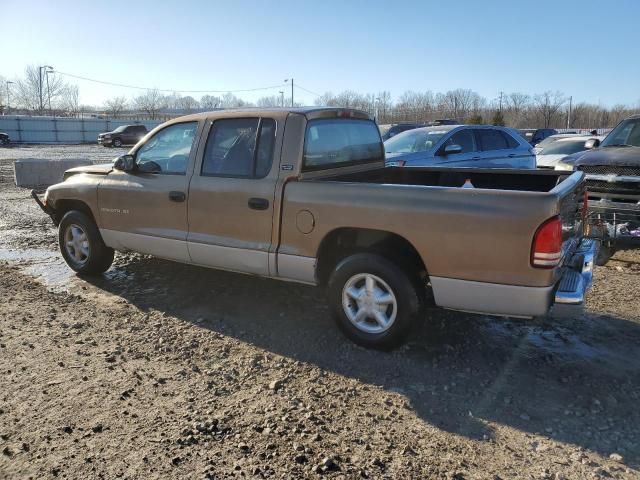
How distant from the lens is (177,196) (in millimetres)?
5148

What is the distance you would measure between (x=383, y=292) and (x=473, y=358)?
34.4 inches

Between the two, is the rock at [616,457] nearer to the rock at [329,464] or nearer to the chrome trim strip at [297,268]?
the rock at [329,464]

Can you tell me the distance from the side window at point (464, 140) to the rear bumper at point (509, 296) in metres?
6.62

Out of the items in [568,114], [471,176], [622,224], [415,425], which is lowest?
[415,425]

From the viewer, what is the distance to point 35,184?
49.4 ft

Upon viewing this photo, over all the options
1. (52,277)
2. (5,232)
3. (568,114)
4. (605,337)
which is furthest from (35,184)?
(568,114)

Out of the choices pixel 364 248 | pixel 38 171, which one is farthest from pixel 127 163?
pixel 38 171

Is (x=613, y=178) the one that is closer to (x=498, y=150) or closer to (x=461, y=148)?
(x=461, y=148)

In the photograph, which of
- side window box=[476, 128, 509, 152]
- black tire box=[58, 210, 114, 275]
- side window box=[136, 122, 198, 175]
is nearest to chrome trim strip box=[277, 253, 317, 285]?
side window box=[136, 122, 198, 175]

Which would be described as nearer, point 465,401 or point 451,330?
point 465,401

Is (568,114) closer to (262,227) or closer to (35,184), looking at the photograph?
(35,184)

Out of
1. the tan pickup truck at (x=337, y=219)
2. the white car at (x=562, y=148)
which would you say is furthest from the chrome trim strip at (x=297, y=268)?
the white car at (x=562, y=148)

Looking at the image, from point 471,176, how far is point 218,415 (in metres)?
3.66

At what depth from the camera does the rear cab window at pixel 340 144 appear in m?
4.70
